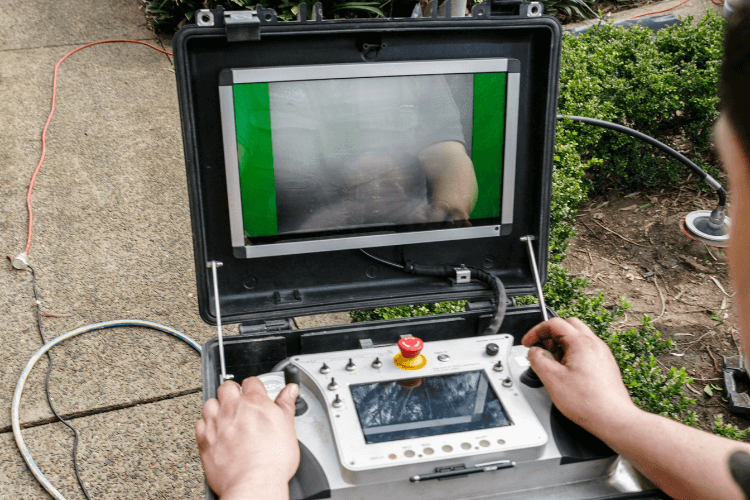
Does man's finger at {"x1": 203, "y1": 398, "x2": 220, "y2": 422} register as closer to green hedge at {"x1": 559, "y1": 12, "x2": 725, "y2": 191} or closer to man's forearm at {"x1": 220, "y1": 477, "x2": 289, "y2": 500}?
man's forearm at {"x1": 220, "y1": 477, "x2": 289, "y2": 500}

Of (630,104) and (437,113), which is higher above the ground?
(437,113)

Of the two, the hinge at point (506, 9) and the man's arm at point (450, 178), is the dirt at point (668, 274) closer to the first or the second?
the man's arm at point (450, 178)

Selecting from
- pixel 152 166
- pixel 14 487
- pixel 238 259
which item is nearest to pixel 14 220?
pixel 152 166

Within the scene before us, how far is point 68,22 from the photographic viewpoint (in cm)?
522

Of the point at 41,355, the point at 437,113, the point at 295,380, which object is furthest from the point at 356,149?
the point at 41,355

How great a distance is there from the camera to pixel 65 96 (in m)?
4.26

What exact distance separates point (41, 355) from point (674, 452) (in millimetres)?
2370

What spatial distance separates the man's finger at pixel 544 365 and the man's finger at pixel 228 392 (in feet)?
2.11

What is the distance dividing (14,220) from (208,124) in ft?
7.73

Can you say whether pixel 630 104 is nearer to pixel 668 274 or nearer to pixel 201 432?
pixel 668 274

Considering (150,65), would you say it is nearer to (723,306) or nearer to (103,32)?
(103,32)

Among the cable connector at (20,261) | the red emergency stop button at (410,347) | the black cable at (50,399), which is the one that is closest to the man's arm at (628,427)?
the red emergency stop button at (410,347)

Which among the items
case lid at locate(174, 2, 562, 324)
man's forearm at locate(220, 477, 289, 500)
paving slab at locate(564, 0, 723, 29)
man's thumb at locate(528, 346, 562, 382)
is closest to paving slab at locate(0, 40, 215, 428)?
case lid at locate(174, 2, 562, 324)

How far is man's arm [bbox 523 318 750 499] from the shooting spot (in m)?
1.11
